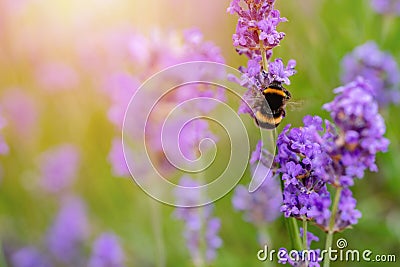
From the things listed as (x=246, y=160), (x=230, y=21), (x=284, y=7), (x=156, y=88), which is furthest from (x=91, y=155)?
(x=246, y=160)

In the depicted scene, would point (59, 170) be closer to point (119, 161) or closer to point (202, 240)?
point (119, 161)

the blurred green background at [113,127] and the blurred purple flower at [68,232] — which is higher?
the blurred green background at [113,127]

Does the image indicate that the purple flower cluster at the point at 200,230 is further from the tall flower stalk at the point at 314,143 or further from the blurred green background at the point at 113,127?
the tall flower stalk at the point at 314,143

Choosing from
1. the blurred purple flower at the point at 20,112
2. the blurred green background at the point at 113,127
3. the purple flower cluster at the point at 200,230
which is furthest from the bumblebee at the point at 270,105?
the blurred purple flower at the point at 20,112

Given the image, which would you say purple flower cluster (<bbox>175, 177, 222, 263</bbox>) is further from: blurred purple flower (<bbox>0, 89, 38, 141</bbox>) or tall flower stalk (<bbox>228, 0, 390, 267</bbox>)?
blurred purple flower (<bbox>0, 89, 38, 141</bbox>)

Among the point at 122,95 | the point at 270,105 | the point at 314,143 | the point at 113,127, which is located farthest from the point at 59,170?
the point at 314,143

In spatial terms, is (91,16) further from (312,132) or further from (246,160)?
(312,132)

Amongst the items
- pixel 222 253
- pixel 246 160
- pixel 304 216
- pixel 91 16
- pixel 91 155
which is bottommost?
pixel 304 216
